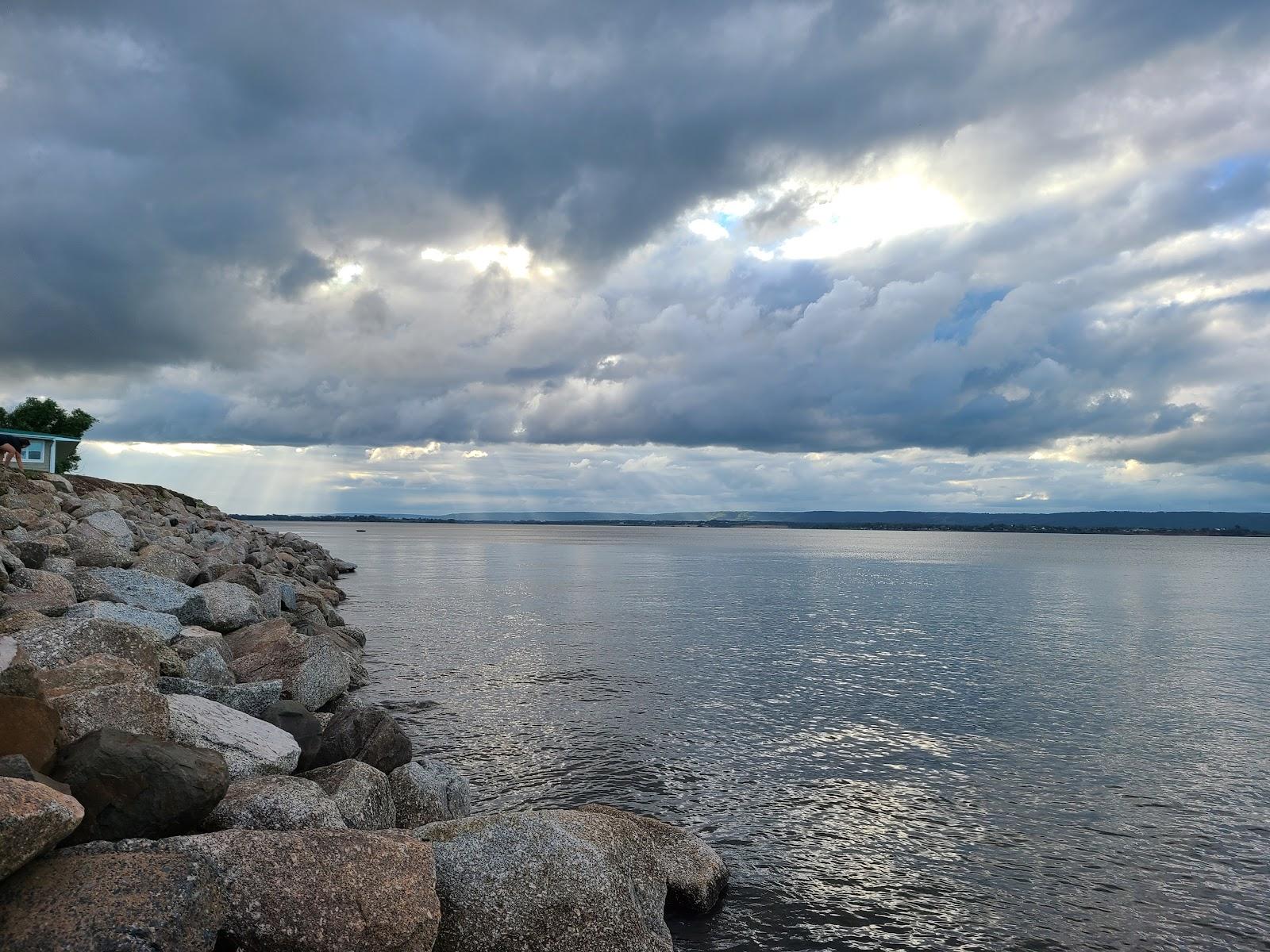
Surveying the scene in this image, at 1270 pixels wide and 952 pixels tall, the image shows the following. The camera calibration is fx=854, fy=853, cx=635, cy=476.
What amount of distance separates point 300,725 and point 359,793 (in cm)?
332

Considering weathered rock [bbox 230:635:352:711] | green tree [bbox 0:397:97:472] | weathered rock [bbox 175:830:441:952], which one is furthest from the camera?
green tree [bbox 0:397:97:472]

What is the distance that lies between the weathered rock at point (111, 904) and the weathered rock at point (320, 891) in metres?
0.20

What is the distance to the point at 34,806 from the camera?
5.63m

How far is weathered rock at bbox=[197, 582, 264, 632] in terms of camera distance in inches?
753

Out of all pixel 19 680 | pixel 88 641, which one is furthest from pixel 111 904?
pixel 88 641

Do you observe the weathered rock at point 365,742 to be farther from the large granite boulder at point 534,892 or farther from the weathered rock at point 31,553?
the weathered rock at point 31,553

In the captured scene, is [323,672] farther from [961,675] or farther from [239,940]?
[961,675]

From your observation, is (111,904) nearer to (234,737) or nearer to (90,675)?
(234,737)

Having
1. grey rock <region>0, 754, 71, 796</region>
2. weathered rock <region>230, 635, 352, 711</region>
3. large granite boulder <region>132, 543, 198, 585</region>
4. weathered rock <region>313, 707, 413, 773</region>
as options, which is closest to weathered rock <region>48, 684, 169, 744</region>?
grey rock <region>0, 754, 71, 796</region>

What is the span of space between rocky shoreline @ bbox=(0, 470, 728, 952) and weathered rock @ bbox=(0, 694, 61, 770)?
2 centimetres

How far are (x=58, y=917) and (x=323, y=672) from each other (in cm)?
1083

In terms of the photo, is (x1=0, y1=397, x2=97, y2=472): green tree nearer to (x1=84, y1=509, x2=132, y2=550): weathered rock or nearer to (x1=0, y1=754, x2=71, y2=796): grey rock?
(x1=84, y1=509, x2=132, y2=550): weathered rock

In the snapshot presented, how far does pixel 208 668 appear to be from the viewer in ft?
45.2

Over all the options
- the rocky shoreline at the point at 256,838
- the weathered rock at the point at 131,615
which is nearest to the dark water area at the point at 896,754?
the rocky shoreline at the point at 256,838
